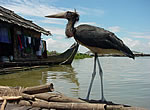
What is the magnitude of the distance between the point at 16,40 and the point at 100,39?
35.4ft

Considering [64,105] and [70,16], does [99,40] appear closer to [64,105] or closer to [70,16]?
[70,16]

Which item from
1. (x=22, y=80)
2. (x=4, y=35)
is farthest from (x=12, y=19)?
(x=22, y=80)

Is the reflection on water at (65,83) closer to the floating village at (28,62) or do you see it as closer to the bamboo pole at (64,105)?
the floating village at (28,62)

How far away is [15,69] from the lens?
12070 millimetres

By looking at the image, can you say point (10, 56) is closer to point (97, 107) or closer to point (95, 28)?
point (95, 28)

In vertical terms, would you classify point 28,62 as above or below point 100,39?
below

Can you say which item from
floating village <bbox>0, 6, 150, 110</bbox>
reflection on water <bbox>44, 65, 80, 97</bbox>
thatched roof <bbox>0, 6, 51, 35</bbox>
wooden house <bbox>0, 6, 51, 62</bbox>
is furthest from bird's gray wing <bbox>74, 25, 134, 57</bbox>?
wooden house <bbox>0, 6, 51, 62</bbox>

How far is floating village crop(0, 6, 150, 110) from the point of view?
3746 mm

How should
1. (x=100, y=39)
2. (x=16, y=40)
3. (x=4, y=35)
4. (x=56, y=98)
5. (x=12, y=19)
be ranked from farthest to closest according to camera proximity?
(x=16, y=40)
(x=12, y=19)
(x=4, y=35)
(x=100, y=39)
(x=56, y=98)

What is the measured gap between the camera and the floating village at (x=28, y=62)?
3.75m

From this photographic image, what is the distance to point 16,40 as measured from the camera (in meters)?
14.2

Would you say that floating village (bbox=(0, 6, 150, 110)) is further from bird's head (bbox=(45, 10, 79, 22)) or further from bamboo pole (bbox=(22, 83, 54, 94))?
bird's head (bbox=(45, 10, 79, 22))

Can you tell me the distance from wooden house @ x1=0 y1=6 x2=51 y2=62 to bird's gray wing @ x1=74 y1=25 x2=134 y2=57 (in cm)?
784

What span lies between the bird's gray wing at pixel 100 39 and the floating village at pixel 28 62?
722mm
